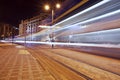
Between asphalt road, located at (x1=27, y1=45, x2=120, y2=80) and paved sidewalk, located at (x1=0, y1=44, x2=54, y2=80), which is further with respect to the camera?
asphalt road, located at (x1=27, y1=45, x2=120, y2=80)

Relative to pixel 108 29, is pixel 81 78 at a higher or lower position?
lower

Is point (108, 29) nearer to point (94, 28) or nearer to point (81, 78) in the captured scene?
point (94, 28)

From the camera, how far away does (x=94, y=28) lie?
43.2 feet

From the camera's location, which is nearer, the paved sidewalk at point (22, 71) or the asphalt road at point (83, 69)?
the paved sidewalk at point (22, 71)

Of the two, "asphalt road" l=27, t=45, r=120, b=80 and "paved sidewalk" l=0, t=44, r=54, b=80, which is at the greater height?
"paved sidewalk" l=0, t=44, r=54, b=80

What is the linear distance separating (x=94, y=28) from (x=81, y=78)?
810 cm

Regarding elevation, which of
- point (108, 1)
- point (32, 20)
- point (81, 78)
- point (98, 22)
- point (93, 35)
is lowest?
point (81, 78)

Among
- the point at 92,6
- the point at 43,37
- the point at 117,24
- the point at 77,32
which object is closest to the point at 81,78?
the point at 117,24

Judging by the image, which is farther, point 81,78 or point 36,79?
point 81,78

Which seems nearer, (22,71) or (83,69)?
(22,71)

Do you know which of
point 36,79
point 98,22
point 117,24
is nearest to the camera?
point 36,79

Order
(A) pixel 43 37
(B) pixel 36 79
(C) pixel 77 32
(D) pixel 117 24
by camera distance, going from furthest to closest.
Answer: (A) pixel 43 37 < (C) pixel 77 32 < (D) pixel 117 24 < (B) pixel 36 79

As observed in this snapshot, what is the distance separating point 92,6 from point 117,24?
4077 millimetres

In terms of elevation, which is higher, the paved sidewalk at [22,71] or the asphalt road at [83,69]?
the paved sidewalk at [22,71]
